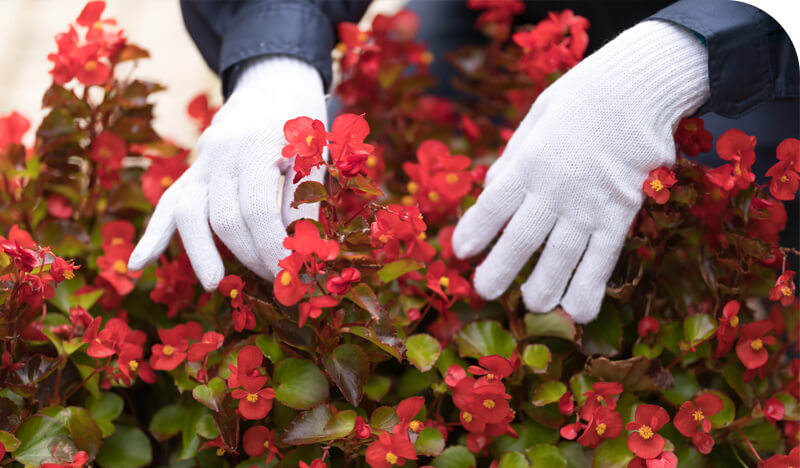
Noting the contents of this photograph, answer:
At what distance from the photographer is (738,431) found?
0.70 meters

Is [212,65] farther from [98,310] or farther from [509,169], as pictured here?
[509,169]

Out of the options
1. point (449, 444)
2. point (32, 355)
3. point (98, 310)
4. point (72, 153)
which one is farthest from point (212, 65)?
point (449, 444)

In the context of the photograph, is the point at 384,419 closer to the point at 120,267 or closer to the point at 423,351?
the point at 423,351

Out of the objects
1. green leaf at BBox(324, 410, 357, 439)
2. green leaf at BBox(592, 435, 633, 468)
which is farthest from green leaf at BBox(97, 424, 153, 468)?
green leaf at BBox(592, 435, 633, 468)

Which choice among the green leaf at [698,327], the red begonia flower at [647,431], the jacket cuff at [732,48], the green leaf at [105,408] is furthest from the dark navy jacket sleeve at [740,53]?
the green leaf at [105,408]

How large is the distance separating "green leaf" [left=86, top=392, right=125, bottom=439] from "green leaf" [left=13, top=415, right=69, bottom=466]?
0.19 ft

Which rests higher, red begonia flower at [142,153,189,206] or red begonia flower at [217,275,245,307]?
red begonia flower at [142,153,189,206]

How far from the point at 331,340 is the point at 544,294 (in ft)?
0.81

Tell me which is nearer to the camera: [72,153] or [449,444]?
[449,444]

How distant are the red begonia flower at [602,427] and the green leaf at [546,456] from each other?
27 mm

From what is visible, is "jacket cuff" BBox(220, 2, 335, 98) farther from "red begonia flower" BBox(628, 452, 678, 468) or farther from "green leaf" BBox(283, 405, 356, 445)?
"red begonia flower" BBox(628, 452, 678, 468)

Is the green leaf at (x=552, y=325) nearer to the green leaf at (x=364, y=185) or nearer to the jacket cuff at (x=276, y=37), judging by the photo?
the green leaf at (x=364, y=185)

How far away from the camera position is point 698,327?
2.26 feet

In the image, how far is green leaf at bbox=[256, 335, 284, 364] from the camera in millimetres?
655
